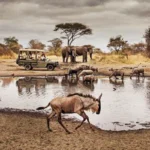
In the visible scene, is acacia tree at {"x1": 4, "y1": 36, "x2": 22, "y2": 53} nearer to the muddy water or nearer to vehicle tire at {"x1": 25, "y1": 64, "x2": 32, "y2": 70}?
vehicle tire at {"x1": 25, "y1": 64, "x2": 32, "y2": 70}

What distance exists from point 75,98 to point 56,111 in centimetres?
82

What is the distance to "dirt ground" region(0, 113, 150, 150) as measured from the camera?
37.2 ft

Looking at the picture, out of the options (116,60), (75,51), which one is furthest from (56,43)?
(116,60)

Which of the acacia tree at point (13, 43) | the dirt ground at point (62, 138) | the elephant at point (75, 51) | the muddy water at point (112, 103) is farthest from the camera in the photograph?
the acacia tree at point (13, 43)

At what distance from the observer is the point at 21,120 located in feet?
50.9

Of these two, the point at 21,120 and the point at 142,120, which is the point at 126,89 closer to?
the point at 142,120

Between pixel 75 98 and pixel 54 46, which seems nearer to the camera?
pixel 75 98

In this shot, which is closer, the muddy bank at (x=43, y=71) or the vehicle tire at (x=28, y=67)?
the muddy bank at (x=43, y=71)

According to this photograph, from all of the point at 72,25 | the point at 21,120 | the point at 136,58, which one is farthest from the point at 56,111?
the point at 72,25

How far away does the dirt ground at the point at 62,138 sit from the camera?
11.3 metres

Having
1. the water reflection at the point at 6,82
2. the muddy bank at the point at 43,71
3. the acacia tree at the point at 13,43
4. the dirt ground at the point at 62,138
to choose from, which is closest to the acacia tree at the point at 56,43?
the acacia tree at the point at 13,43

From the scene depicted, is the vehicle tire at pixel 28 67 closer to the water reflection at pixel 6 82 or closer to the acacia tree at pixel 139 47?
the water reflection at pixel 6 82

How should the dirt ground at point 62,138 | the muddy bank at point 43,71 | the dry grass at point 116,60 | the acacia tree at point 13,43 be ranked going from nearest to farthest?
the dirt ground at point 62,138, the muddy bank at point 43,71, the dry grass at point 116,60, the acacia tree at point 13,43

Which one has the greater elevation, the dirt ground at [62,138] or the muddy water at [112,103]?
the dirt ground at [62,138]
